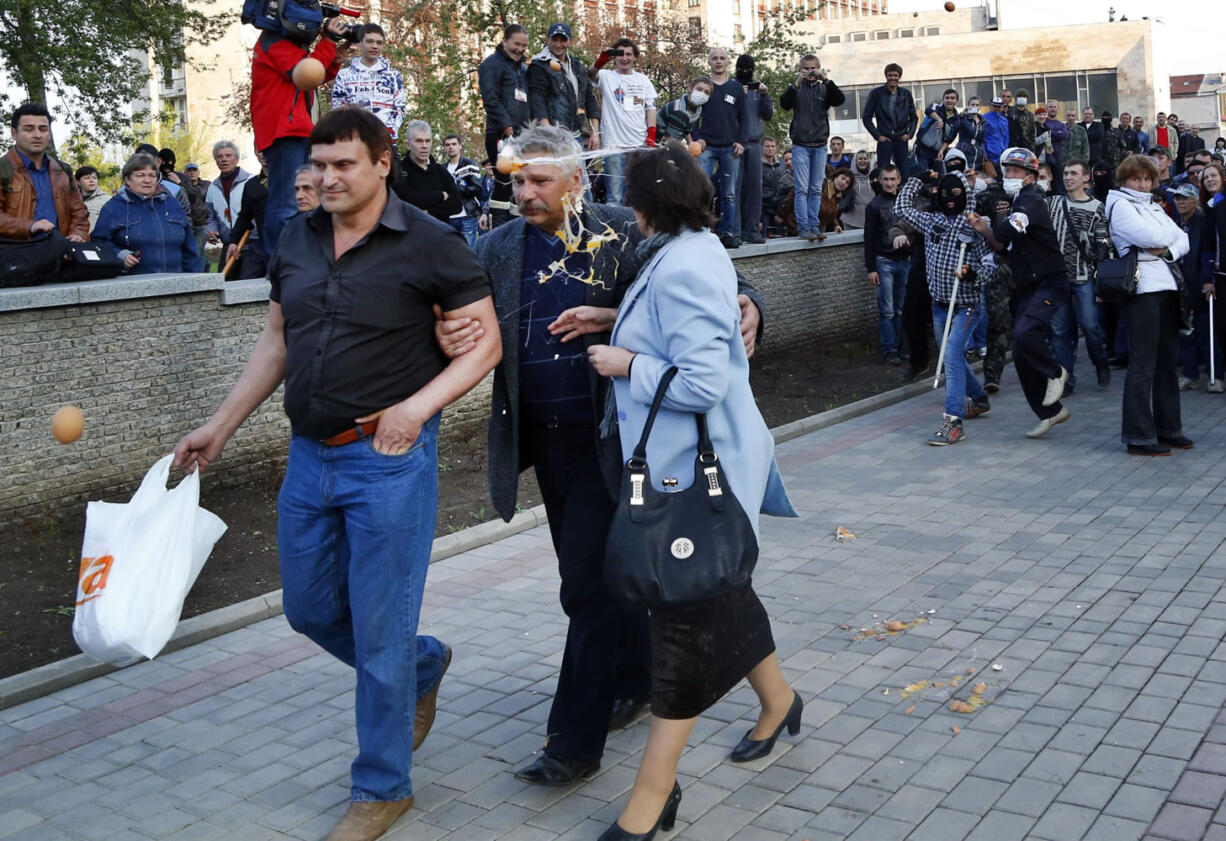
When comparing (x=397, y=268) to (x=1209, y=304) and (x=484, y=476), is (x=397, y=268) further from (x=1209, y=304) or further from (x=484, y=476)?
(x=1209, y=304)

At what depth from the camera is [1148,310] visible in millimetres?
9578

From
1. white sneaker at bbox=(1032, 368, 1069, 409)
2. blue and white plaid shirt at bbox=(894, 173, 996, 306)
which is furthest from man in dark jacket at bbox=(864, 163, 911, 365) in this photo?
white sneaker at bbox=(1032, 368, 1069, 409)

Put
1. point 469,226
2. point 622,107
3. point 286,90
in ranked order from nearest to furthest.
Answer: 1. point 286,90
2. point 469,226
3. point 622,107

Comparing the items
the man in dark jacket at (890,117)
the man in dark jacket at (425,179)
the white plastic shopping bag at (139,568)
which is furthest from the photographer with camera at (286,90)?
the man in dark jacket at (890,117)

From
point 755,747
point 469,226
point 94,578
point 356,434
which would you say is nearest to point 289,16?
point 469,226

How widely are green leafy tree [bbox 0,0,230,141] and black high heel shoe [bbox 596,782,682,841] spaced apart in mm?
22270

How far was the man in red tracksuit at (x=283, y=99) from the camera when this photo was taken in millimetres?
9156

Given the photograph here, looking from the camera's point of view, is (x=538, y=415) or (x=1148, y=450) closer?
(x=538, y=415)

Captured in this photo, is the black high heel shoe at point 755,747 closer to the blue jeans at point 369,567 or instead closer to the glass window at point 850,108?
the blue jeans at point 369,567

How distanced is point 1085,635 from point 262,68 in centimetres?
651

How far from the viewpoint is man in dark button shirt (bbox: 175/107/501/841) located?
4.04 metres

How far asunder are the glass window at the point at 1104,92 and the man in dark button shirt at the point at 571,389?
6915 cm

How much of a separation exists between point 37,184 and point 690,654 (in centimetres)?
707

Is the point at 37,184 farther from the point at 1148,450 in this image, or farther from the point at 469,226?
the point at 1148,450
